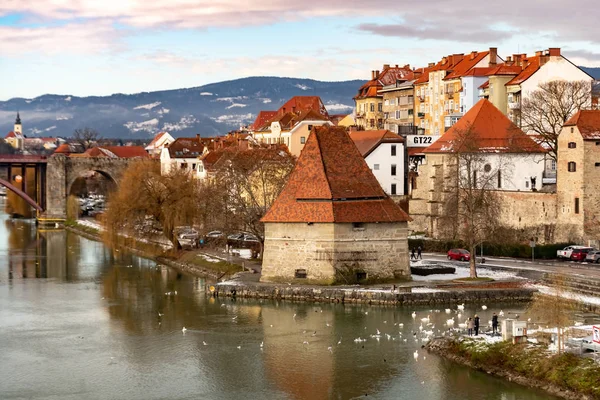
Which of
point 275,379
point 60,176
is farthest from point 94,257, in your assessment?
point 60,176

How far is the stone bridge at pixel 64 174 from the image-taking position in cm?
9050

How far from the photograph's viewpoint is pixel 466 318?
34.1 metres

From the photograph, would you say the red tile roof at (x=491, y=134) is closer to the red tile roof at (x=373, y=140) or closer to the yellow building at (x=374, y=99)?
the red tile roof at (x=373, y=140)

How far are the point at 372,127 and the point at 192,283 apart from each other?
4170cm

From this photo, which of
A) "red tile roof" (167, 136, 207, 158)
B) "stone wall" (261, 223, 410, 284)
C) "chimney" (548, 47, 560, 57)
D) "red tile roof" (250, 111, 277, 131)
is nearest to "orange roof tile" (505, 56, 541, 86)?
"chimney" (548, 47, 560, 57)

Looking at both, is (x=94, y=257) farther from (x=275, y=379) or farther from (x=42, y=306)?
(x=275, y=379)

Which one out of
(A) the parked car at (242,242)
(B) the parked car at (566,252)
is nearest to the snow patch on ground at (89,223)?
(A) the parked car at (242,242)

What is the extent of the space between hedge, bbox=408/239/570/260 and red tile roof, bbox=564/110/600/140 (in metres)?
4.53

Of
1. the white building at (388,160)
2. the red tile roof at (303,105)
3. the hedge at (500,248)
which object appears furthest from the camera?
the red tile roof at (303,105)

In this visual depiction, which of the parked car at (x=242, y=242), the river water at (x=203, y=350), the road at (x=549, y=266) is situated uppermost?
the parked car at (x=242, y=242)

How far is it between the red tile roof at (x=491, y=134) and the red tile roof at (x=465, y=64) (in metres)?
18.8

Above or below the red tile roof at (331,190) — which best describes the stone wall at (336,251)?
below

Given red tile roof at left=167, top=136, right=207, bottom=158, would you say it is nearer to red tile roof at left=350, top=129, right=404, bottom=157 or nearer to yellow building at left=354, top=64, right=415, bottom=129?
yellow building at left=354, top=64, right=415, bottom=129

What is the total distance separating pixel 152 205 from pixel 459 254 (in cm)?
1639
